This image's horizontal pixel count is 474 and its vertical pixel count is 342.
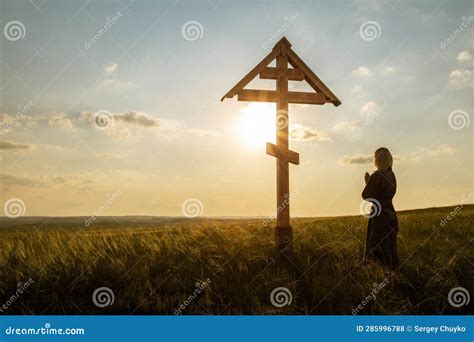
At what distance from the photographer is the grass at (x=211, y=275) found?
5.90 meters

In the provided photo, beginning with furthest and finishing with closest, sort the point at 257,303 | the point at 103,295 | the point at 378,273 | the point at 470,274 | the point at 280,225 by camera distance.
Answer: the point at 280,225
the point at 470,274
the point at 378,273
the point at 103,295
the point at 257,303

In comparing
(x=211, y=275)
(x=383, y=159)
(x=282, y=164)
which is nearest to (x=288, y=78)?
(x=282, y=164)

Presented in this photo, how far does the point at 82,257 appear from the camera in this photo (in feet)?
23.3

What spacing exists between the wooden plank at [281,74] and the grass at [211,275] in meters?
3.14

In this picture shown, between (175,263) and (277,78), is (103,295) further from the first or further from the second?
(277,78)

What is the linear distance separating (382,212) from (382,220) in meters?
0.14

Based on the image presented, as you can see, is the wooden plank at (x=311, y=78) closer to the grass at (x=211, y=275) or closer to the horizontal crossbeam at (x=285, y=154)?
the horizontal crossbeam at (x=285, y=154)

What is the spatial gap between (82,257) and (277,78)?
4928mm

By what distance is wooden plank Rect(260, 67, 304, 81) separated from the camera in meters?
8.66

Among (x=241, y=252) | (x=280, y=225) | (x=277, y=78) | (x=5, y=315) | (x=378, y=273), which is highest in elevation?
(x=277, y=78)

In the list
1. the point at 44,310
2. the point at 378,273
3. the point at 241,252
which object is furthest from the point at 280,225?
the point at 44,310

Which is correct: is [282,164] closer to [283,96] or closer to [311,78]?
[283,96]

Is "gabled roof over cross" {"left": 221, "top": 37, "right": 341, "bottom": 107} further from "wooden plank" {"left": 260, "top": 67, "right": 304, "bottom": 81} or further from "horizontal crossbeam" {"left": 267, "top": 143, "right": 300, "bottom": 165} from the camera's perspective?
"horizontal crossbeam" {"left": 267, "top": 143, "right": 300, "bottom": 165}

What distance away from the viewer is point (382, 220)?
7.57 metres
